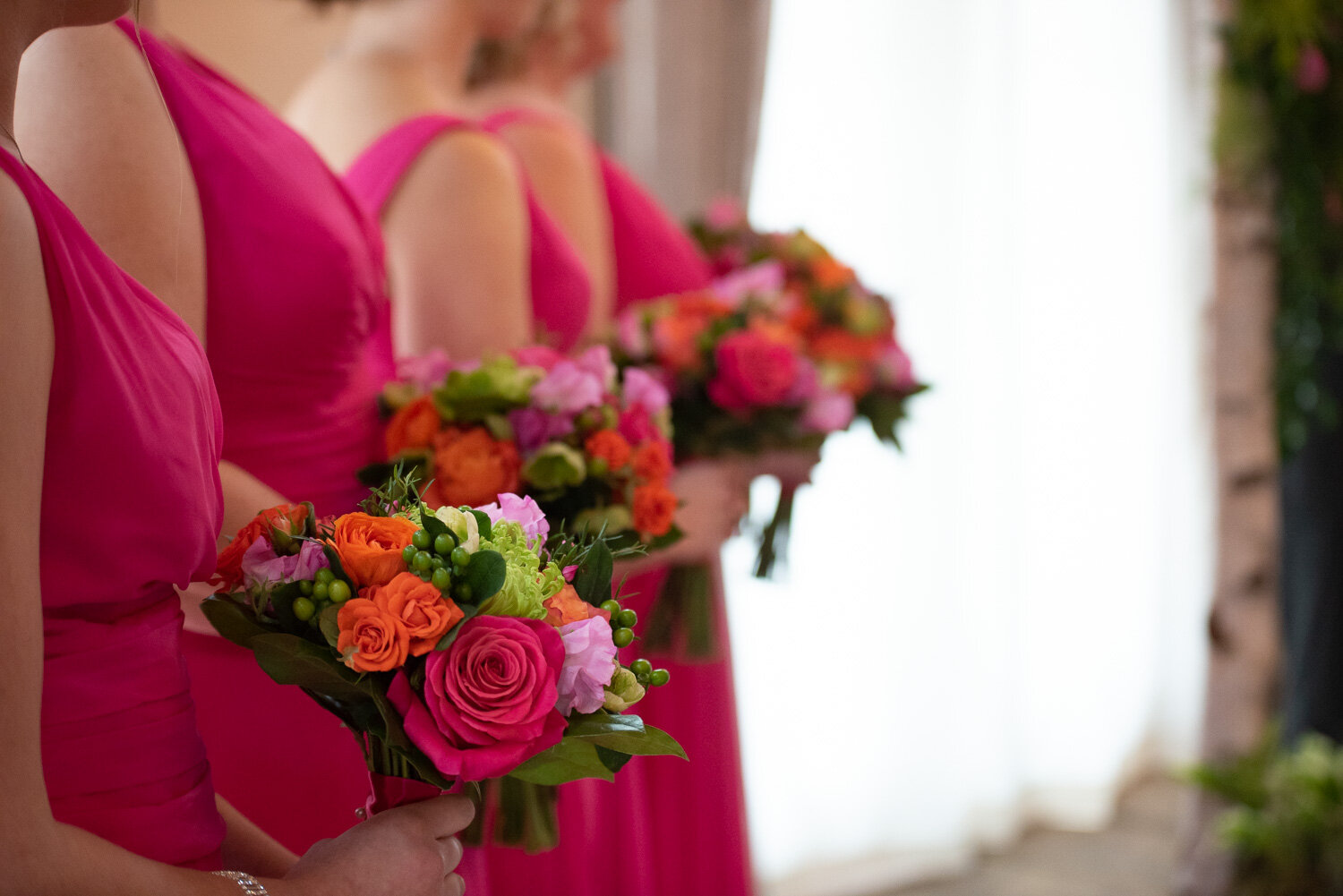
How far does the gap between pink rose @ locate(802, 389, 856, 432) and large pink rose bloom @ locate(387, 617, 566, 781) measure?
1231 millimetres

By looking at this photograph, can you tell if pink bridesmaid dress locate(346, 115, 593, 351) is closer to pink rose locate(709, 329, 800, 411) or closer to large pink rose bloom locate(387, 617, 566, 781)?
pink rose locate(709, 329, 800, 411)

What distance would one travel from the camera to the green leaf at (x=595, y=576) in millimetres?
823

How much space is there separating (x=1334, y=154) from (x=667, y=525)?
2946mm

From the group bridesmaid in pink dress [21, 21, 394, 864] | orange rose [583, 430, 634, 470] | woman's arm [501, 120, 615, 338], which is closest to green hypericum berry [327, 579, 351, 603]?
bridesmaid in pink dress [21, 21, 394, 864]

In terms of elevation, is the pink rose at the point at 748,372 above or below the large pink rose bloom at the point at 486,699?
above

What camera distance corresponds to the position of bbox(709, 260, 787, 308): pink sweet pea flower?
2023 mm

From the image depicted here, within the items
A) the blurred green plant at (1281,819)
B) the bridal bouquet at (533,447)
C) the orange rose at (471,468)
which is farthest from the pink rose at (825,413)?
the blurred green plant at (1281,819)

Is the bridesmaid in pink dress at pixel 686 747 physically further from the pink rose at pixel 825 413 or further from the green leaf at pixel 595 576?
the green leaf at pixel 595 576

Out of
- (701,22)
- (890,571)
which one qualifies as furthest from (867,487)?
(701,22)

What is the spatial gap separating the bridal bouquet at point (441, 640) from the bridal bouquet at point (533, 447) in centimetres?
44

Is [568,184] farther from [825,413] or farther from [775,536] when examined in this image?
[775,536]

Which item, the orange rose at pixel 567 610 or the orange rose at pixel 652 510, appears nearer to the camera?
the orange rose at pixel 567 610

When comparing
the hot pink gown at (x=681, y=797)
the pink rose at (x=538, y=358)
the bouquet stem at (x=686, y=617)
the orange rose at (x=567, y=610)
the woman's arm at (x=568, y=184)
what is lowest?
the hot pink gown at (x=681, y=797)

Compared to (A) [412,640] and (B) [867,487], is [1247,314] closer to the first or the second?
(B) [867,487]
